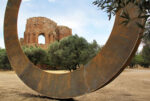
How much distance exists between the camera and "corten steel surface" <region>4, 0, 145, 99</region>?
470 cm

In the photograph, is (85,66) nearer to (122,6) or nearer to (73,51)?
(122,6)

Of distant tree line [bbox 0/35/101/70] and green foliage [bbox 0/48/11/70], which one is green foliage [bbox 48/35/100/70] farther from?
green foliage [bbox 0/48/11/70]

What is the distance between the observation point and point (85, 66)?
5.64 metres

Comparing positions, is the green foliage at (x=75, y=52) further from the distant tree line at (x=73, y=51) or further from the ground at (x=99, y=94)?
the ground at (x=99, y=94)

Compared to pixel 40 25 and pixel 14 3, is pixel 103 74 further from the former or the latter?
pixel 40 25

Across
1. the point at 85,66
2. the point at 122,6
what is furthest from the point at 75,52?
the point at 122,6

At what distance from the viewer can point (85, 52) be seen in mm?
26797

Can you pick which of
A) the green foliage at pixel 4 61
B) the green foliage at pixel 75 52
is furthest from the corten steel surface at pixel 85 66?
the green foliage at pixel 4 61

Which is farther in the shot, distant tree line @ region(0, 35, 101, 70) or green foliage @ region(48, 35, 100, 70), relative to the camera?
distant tree line @ region(0, 35, 101, 70)

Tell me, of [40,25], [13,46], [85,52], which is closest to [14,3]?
[13,46]

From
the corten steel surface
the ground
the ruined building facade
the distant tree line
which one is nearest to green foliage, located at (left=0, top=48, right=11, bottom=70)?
the distant tree line

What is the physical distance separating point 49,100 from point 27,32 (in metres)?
49.9

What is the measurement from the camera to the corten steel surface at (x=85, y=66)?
4.70 meters

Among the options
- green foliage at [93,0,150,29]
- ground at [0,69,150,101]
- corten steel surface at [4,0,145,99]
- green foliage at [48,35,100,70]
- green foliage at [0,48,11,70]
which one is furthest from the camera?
green foliage at [0,48,11,70]
